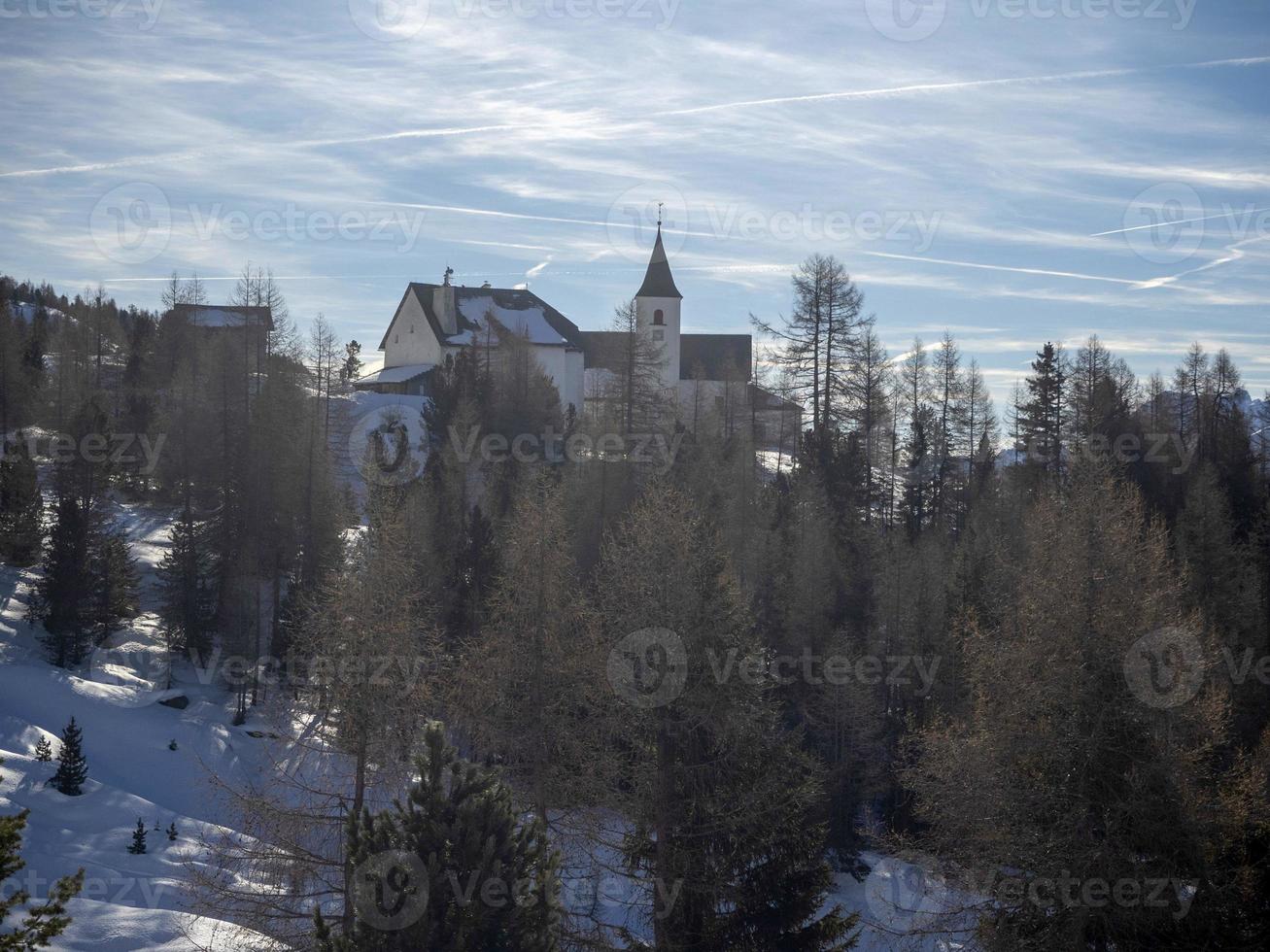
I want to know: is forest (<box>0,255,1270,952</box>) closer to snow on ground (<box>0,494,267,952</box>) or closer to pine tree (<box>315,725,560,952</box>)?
A: pine tree (<box>315,725,560,952</box>)

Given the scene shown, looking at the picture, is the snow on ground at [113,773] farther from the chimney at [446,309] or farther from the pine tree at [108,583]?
the chimney at [446,309]

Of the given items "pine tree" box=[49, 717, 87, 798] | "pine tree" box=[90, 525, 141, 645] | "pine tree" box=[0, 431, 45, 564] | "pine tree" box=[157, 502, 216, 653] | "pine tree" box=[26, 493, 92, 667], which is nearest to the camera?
"pine tree" box=[49, 717, 87, 798]

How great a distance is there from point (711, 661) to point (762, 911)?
3.95 meters

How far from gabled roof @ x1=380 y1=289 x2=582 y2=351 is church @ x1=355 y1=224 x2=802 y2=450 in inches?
2.7

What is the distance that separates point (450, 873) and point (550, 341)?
2539 inches

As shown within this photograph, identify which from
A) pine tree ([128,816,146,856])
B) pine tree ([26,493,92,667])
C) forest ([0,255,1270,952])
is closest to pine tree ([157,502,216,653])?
forest ([0,255,1270,952])

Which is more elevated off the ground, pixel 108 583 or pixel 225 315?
pixel 225 315

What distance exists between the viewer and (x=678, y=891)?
14.4 meters

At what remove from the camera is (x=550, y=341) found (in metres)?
72.2

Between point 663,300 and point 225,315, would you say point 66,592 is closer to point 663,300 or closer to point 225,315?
point 225,315

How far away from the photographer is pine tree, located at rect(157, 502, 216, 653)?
31844 mm

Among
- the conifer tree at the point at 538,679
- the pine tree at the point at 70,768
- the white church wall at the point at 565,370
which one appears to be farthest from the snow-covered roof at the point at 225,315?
the conifer tree at the point at 538,679

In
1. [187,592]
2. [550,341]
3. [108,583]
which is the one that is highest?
[550,341]

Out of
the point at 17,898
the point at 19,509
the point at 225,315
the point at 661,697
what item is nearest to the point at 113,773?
the point at 19,509
